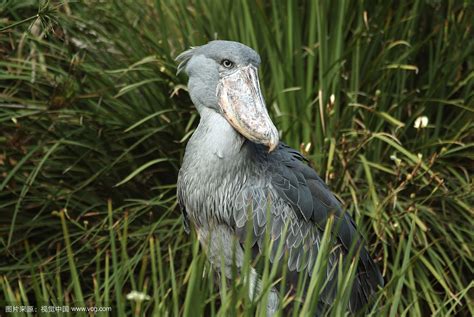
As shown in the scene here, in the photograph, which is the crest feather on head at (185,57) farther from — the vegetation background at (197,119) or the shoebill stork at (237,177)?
the vegetation background at (197,119)

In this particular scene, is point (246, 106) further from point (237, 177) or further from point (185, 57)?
point (185, 57)

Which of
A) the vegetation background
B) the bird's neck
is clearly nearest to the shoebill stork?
the bird's neck

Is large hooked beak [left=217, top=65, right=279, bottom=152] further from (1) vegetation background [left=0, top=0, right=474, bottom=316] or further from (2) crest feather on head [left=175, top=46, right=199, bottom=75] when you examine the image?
(1) vegetation background [left=0, top=0, right=474, bottom=316]

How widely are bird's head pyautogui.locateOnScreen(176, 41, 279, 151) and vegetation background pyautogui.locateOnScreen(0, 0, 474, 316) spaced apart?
738 millimetres

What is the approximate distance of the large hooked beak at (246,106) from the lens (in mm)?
3305

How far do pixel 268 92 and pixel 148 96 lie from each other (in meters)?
0.59

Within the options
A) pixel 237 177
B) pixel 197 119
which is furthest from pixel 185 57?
pixel 197 119

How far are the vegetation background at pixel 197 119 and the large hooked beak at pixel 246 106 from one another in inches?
31.8

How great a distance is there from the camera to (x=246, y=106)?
338 cm

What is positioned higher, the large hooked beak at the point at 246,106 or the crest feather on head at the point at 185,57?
the crest feather on head at the point at 185,57

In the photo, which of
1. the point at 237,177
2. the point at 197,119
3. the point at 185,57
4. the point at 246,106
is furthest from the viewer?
the point at 197,119

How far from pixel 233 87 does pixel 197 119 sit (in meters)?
1.03

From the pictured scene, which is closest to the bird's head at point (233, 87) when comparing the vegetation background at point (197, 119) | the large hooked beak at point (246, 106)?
the large hooked beak at point (246, 106)

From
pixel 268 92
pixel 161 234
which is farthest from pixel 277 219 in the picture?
pixel 268 92
